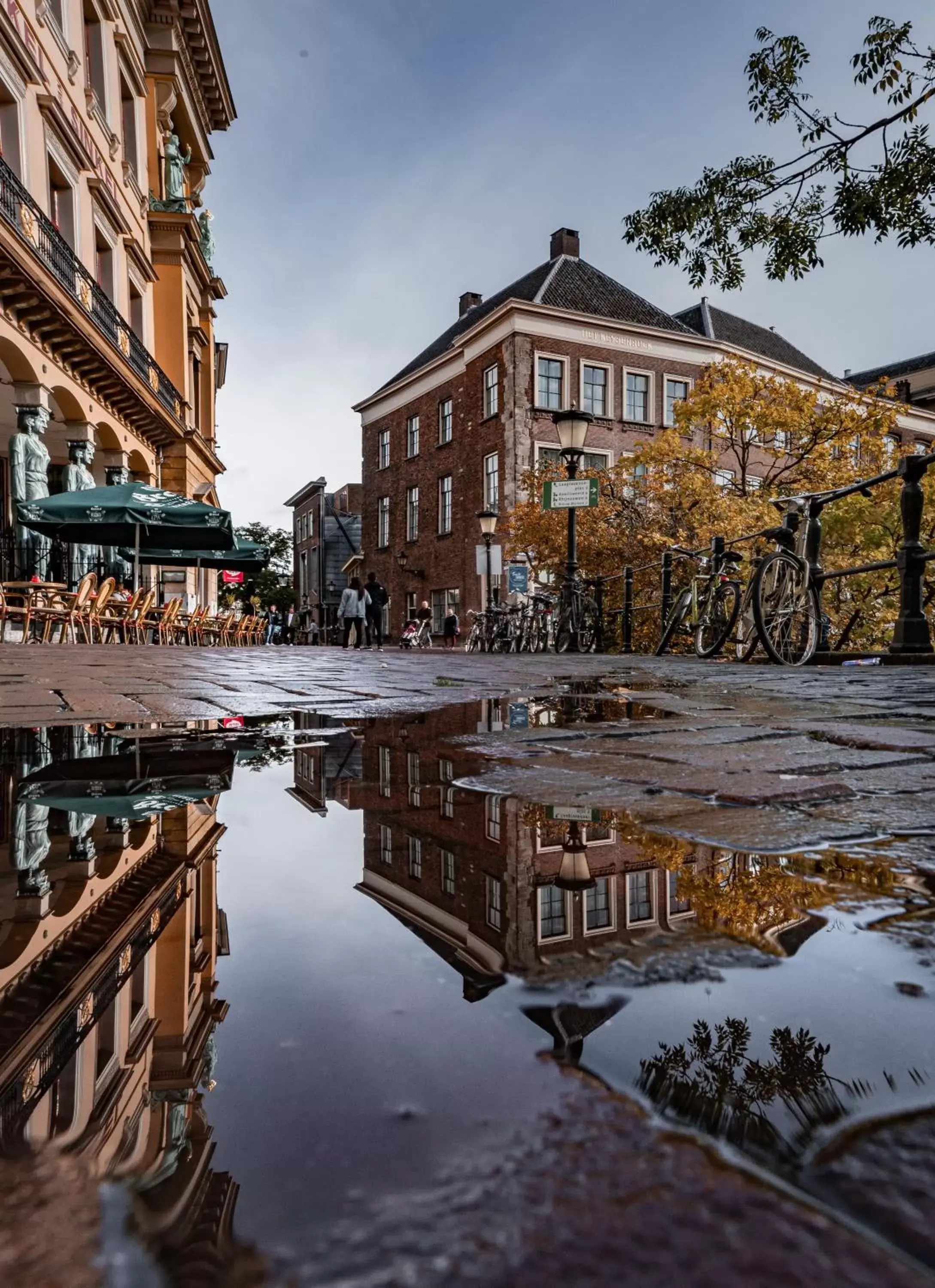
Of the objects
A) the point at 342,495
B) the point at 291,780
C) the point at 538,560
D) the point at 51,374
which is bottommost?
the point at 291,780

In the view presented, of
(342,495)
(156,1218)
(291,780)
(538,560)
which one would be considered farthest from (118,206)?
(342,495)

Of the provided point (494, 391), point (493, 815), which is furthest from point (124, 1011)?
point (494, 391)

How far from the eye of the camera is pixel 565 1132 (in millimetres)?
487

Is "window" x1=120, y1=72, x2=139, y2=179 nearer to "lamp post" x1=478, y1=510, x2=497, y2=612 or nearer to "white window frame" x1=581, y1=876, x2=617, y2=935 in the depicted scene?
"lamp post" x1=478, y1=510, x2=497, y2=612

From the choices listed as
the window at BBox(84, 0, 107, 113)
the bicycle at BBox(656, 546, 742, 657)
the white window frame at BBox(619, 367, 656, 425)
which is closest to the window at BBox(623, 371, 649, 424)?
the white window frame at BBox(619, 367, 656, 425)

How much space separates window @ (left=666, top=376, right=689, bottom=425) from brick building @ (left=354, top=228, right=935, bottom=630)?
37 mm

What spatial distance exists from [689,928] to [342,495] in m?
48.9

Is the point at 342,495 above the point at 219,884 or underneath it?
above

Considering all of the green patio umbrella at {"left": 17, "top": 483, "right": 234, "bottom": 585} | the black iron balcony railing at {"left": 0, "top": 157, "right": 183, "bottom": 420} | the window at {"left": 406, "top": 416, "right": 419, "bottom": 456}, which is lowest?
the green patio umbrella at {"left": 17, "top": 483, "right": 234, "bottom": 585}

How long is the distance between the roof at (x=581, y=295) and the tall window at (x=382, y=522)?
6189 mm

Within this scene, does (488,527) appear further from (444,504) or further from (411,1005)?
(411,1005)

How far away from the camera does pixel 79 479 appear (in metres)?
15.9

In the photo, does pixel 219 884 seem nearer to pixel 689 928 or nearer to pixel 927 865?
pixel 689 928

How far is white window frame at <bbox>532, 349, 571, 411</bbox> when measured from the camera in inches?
1059
